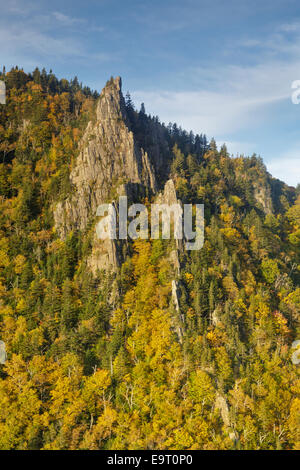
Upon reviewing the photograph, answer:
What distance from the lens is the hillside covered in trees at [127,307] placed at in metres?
53.1

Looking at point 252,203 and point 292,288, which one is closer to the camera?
point 292,288

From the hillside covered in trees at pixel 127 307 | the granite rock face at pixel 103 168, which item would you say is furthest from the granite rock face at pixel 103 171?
the hillside covered in trees at pixel 127 307

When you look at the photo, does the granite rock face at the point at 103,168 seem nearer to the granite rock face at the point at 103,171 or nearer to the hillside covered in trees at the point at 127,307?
the granite rock face at the point at 103,171

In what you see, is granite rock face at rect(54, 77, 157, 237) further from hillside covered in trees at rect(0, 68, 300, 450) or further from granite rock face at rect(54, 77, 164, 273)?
hillside covered in trees at rect(0, 68, 300, 450)

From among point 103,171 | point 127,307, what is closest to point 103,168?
point 103,171

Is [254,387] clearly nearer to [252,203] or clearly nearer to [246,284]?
[246,284]

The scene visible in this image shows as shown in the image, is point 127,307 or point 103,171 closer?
point 127,307

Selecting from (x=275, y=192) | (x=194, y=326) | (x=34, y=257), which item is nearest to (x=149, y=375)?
(x=194, y=326)

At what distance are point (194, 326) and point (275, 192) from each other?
391ft

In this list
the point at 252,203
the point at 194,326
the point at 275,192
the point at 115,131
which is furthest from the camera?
the point at 275,192

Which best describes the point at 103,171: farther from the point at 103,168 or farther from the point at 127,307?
A: the point at 127,307

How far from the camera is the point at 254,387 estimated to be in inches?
2215

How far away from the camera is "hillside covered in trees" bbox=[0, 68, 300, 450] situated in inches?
2092

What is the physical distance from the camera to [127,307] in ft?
225
